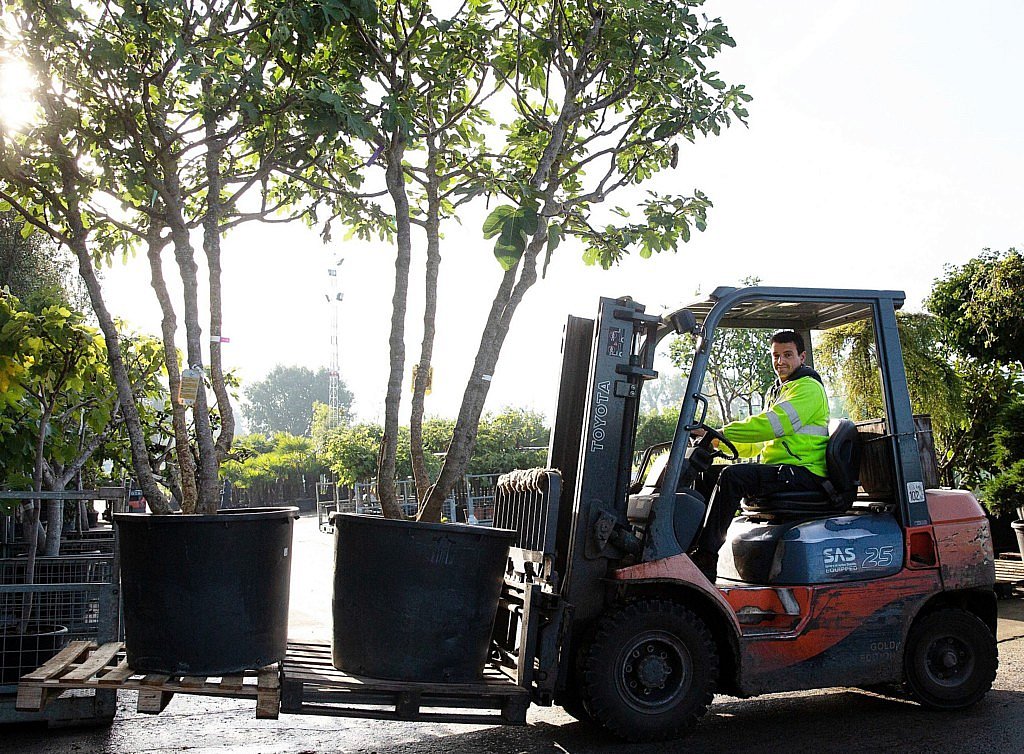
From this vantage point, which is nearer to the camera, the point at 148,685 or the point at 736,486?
the point at 148,685

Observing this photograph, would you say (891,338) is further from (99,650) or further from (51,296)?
(51,296)

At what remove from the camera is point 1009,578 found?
35.4 ft

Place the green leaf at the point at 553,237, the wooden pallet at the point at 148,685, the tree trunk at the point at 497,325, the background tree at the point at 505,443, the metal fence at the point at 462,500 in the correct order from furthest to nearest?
the background tree at the point at 505,443
the metal fence at the point at 462,500
the tree trunk at the point at 497,325
the green leaf at the point at 553,237
the wooden pallet at the point at 148,685

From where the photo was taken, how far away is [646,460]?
6.16 m

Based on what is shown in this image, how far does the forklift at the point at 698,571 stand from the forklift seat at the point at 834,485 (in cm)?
1

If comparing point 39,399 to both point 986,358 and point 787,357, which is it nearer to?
point 787,357

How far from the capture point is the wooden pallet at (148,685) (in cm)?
434

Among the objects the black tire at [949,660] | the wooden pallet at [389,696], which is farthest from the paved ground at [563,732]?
the wooden pallet at [389,696]

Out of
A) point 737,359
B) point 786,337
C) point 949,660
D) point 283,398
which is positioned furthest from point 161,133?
point 283,398

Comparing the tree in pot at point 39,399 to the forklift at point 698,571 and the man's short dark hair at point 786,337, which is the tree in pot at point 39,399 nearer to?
the forklift at point 698,571

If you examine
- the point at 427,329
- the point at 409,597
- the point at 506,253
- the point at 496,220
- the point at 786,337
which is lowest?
the point at 409,597

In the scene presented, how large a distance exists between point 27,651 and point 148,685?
A: 5.46 feet

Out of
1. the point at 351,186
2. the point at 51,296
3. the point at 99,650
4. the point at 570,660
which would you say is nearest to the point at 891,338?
the point at 570,660

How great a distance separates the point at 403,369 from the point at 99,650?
235 cm
